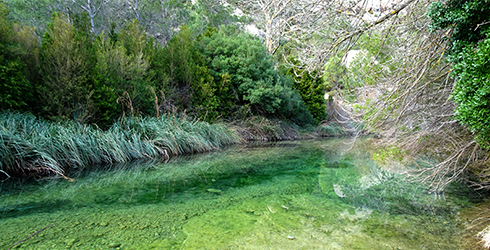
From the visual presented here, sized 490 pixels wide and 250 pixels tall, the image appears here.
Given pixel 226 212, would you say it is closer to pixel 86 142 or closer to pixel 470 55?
pixel 470 55

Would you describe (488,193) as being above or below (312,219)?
below

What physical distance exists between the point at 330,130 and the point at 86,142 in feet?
40.9

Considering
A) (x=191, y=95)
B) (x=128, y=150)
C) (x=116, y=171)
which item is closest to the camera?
(x=116, y=171)

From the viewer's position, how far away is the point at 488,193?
3.53m

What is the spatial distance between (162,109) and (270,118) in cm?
541

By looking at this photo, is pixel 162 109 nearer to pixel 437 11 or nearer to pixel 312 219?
pixel 312 219

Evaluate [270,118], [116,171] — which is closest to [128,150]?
[116,171]

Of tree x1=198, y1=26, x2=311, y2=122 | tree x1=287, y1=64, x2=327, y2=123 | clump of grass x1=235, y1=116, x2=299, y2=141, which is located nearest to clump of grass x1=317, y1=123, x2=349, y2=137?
tree x1=287, y1=64, x2=327, y2=123

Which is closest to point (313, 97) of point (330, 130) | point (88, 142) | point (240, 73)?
point (330, 130)

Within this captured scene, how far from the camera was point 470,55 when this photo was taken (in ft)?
6.79

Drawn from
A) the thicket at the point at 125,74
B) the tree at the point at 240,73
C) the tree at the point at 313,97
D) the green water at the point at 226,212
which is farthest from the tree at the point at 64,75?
the tree at the point at 313,97

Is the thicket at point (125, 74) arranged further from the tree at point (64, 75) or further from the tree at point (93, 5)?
the tree at point (93, 5)

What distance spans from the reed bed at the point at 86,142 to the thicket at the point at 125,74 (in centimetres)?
41

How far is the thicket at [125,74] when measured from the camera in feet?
17.6
